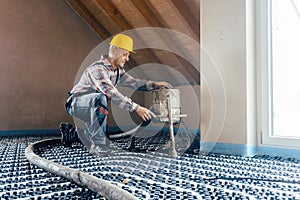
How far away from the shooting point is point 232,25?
81.0 inches

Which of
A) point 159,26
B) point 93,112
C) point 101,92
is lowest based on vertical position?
point 93,112

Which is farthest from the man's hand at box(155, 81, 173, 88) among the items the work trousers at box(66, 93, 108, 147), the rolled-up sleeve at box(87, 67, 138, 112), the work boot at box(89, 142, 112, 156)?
the work boot at box(89, 142, 112, 156)

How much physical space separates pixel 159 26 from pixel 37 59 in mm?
1961

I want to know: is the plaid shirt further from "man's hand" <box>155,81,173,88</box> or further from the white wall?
the white wall

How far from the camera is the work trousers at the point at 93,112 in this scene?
214 centimetres

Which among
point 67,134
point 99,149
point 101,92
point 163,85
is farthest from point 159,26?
point 99,149

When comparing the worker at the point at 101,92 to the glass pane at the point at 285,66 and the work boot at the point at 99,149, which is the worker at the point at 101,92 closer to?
the work boot at the point at 99,149

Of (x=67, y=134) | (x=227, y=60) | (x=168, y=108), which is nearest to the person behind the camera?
(x=168, y=108)

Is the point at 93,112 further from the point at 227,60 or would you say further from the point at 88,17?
the point at 88,17

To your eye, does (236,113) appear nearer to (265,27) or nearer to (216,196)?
(265,27)

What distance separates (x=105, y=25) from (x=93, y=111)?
7.50 feet

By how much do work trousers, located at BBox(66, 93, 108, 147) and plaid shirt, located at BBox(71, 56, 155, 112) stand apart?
7 cm

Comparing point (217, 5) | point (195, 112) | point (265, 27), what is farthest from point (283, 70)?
point (195, 112)

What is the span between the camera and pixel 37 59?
4.12m
